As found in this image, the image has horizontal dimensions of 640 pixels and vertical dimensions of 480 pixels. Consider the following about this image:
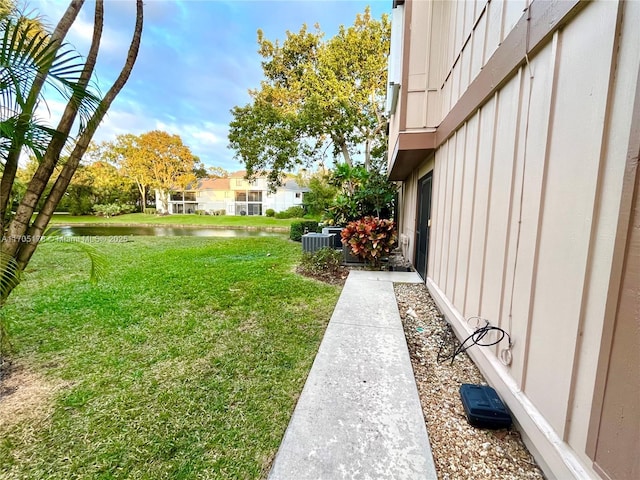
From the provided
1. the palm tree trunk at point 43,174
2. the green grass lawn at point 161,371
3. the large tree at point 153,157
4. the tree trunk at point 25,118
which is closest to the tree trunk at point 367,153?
the green grass lawn at point 161,371

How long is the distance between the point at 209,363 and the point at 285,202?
38664mm

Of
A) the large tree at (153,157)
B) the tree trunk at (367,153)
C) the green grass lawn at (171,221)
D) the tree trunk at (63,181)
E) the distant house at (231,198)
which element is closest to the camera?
the tree trunk at (63,181)

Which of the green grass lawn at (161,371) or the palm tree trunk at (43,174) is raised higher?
the palm tree trunk at (43,174)

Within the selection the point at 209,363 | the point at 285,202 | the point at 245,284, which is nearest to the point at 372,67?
the point at 245,284

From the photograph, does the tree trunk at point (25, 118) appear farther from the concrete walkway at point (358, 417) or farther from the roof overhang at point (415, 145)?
the roof overhang at point (415, 145)

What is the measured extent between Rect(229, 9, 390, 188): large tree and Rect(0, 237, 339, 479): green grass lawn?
34.9 feet

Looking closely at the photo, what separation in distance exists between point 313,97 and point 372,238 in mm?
9976

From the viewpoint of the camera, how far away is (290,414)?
207cm

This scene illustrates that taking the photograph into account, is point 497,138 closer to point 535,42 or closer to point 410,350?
point 535,42

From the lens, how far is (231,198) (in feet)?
140

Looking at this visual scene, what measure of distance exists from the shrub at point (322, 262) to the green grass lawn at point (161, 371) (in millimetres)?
931

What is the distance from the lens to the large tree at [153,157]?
28.8 m

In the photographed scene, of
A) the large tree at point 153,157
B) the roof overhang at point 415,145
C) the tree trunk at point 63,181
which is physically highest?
the large tree at point 153,157

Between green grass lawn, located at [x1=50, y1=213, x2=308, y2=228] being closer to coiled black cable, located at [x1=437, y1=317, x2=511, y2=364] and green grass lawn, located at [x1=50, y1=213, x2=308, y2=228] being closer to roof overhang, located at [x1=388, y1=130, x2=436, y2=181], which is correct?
roof overhang, located at [x1=388, y1=130, x2=436, y2=181]
